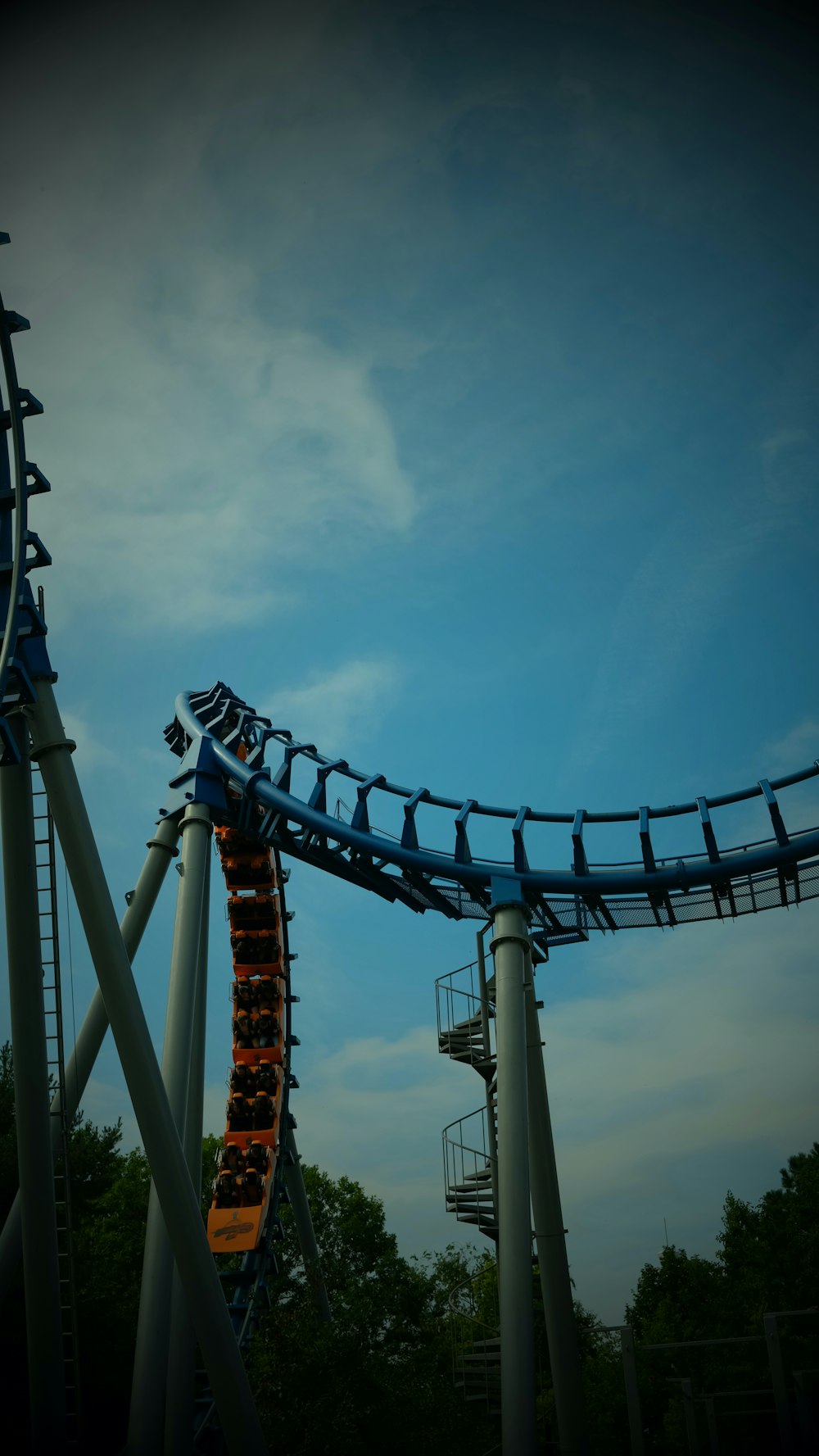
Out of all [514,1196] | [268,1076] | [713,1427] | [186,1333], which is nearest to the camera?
[186,1333]

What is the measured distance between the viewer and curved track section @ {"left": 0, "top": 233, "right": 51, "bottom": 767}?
350 inches

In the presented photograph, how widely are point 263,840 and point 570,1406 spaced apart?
7383 millimetres

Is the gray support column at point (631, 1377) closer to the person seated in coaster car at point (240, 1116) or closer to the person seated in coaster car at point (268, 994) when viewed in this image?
the person seated in coaster car at point (240, 1116)

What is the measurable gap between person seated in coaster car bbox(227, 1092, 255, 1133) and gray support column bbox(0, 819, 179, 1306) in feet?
13.5

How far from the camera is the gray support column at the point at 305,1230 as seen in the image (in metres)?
18.0

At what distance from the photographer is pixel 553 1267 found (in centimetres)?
1305

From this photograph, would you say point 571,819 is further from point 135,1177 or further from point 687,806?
point 135,1177

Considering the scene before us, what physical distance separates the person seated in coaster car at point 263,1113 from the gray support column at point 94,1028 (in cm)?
415

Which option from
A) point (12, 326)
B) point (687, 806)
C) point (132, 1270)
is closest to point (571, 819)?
point (687, 806)

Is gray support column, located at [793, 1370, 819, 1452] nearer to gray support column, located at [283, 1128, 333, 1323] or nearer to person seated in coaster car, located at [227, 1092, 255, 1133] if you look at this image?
gray support column, located at [283, 1128, 333, 1323]

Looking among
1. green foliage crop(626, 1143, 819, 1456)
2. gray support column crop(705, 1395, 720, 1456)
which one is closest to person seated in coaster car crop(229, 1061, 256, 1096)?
gray support column crop(705, 1395, 720, 1456)

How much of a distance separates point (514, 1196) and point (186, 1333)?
339 cm

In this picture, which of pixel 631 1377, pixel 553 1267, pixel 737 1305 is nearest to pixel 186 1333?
pixel 553 1267

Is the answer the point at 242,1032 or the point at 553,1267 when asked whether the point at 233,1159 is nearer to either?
the point at 242,1032
